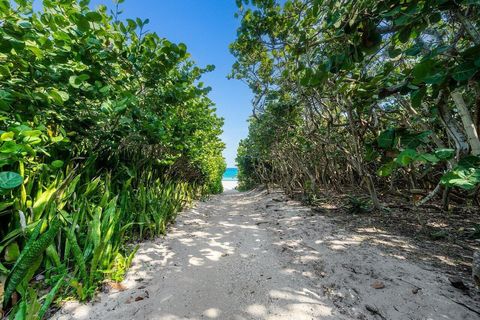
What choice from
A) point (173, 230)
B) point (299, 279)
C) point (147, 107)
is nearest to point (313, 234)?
point (299, 279)

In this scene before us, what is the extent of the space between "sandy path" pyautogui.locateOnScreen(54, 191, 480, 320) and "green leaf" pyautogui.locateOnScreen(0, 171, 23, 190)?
1.28 metres

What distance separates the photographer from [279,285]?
2279mm

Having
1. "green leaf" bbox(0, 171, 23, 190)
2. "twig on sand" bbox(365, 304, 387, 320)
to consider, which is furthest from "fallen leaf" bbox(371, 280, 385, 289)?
"green leaf" bbox(0, 171, 23, 190)

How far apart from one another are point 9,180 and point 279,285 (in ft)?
7.87

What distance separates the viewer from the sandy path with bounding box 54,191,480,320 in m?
1.86

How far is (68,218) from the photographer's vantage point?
7.41 feet

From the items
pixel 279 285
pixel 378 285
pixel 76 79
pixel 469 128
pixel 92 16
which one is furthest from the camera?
pixel 469 128

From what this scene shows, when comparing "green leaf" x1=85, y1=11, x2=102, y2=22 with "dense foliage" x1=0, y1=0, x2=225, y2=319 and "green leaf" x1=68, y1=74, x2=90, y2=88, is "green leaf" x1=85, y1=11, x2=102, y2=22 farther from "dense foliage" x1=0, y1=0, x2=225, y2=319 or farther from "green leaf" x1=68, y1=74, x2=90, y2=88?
"green leaf" x1=68, y1=74, x2=90, y2=88

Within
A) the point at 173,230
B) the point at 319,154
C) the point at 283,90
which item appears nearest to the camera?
the point at 173,230

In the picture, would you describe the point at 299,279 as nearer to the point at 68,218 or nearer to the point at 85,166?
the point at 68,218

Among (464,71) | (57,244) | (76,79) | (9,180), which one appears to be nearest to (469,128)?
(464,71)

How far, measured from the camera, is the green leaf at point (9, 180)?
127 cm

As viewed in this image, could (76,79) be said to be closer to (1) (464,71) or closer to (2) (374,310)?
(1) (464,71)

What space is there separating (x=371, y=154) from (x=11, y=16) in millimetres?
2650
